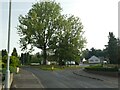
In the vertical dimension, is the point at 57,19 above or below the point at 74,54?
above

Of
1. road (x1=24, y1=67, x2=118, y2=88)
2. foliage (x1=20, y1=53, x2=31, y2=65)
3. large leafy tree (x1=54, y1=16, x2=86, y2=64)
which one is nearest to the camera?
road (x1=24, y1=67, x2=118, y2=88)

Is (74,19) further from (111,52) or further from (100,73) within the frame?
(100,73)

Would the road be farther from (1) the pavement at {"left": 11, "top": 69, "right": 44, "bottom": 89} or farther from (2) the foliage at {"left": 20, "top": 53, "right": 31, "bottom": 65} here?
(2) the foliage at {"left": 20, "top": 53, "right": 31, "bottom": 65}

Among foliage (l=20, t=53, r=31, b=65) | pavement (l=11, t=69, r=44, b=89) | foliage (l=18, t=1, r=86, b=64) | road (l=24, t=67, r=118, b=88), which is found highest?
foliage (l=18, t=1, r=86, b=64)

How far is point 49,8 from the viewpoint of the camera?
73.3 metres

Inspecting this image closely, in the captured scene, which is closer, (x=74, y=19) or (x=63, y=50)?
(x=63, y=50)

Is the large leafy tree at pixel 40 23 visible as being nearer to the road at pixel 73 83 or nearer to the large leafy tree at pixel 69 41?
the large leafy tree at pixel 69 41

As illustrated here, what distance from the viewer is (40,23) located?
71.4 metres

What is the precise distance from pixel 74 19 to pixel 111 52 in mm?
12994

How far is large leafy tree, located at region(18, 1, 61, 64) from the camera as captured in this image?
71.9 metres

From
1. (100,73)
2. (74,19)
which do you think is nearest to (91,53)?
(74,19)

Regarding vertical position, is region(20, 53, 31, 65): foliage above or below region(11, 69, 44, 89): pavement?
above

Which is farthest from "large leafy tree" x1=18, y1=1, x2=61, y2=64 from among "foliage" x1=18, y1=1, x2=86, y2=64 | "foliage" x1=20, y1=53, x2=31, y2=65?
"foliage" x1=20, y1=53, x2=31, y2=65

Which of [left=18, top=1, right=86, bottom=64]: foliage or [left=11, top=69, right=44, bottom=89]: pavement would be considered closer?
[left=11, top=69, right=44, bottom=89]: pavement
